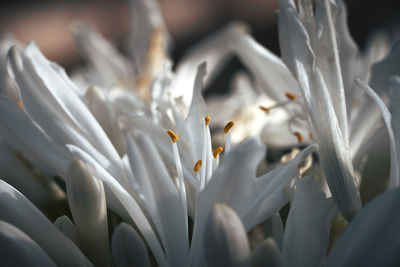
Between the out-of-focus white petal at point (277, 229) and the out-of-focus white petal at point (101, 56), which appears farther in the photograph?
the out-of-focus white petal at point (101, 56)

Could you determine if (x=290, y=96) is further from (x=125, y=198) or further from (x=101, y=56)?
(x=101, y=56)

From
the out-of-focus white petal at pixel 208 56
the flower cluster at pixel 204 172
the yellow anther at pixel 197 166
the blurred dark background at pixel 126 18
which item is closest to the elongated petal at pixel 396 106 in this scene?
the flower cluster at pixel 204 172

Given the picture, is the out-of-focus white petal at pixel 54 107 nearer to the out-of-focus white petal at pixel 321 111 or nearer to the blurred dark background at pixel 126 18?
the out-of-focus white petal at pixel 321 111

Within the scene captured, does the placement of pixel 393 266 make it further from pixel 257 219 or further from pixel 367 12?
pixel 367 12

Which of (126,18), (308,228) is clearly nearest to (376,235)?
(308,228)

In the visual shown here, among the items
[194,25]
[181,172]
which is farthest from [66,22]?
[181,172]

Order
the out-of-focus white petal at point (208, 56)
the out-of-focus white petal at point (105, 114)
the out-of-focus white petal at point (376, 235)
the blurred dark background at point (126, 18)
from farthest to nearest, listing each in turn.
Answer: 1. the blurred dark background at point (126, 18)
2. the out-of-focus white petal at point (208, 56)
3. the out-of-focus white petal at point (105, 114)
4. the out-of-focus white petal at point (376, 235)

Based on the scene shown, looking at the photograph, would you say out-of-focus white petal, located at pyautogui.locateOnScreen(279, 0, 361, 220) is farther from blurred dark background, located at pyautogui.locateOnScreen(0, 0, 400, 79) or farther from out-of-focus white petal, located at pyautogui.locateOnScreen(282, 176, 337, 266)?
blurred dark background, located at pyautogui.locateOnScreen(0, 0, 400, 79)
